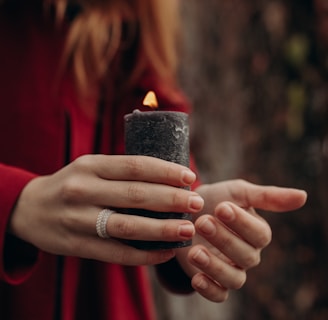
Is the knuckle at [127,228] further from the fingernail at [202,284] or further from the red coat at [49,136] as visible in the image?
the red coat at [49,136]

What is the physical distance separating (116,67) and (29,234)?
0.65m

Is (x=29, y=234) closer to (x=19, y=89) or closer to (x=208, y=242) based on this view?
(x=208, y=242)

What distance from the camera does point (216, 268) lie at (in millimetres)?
770

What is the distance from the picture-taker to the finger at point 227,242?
752mm

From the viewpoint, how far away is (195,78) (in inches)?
90.9

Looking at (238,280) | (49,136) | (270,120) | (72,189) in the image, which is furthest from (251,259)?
(270,120)

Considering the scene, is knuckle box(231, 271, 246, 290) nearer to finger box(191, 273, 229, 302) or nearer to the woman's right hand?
finger box(191, 273, 229, 302)

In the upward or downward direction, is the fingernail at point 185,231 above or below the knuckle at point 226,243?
above

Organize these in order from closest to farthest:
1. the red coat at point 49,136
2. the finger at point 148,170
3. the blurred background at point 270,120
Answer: the finger at point 148,170 < the red coat at point 49,136 < the blurred background at point 270,120

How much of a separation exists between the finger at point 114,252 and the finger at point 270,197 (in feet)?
0.55

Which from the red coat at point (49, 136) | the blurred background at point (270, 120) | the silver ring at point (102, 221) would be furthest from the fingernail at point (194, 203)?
the blurred background at point (270, 120)

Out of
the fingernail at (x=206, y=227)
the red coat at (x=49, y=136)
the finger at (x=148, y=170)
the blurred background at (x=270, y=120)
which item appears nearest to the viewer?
the finger at (x=148, y=170)

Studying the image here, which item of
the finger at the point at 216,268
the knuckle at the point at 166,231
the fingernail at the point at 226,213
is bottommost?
the finger at the point at 216,268

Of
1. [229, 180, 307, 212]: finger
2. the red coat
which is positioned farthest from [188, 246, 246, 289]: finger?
the red coat
